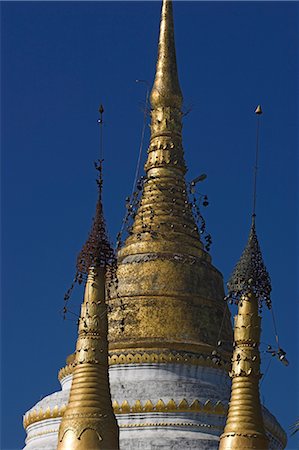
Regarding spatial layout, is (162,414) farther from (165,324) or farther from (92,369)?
(92,369)

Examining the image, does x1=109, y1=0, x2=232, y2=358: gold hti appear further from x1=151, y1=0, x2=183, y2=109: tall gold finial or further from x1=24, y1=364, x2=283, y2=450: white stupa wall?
x1=24, y1=364, x2=283, y2=450: white stupa wall

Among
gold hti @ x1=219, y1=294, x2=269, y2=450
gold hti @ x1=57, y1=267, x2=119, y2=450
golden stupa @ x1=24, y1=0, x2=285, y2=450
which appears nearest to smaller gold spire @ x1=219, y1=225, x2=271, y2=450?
gold hti @ x1=219, y1=294, x2=269, y2=450

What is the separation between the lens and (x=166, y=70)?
1325 inches

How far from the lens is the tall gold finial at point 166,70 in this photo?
109ft

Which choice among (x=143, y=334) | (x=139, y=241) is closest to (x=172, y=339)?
(x=143, y=334)

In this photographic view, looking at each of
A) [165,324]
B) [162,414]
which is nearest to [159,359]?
[165,324]

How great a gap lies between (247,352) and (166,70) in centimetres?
1298

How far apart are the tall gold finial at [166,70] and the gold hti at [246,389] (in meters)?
11.6

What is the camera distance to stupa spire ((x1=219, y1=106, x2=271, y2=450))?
2139 centimetres

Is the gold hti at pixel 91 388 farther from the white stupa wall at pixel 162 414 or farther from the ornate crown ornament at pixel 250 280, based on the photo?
the white stupa wall at pixel 162 414

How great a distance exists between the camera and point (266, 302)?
2252 cm

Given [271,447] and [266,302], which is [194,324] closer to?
[271,447]

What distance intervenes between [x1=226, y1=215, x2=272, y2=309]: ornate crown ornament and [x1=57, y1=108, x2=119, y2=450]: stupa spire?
7.06 ft

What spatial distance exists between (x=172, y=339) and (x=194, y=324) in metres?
0.83
